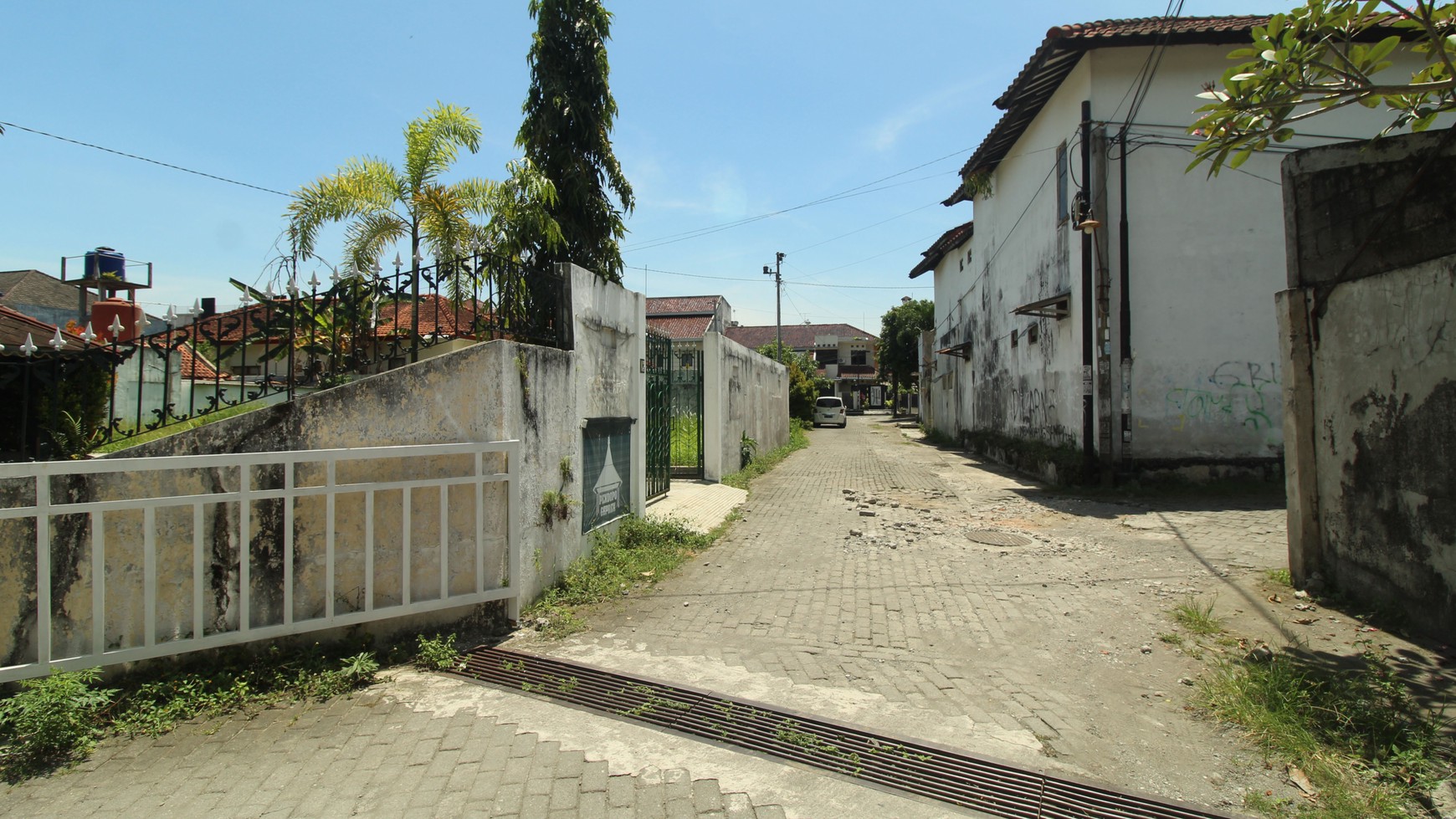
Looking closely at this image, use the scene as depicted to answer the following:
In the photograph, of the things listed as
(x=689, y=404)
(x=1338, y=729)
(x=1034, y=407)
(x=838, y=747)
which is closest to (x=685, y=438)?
(x=689, y=404)

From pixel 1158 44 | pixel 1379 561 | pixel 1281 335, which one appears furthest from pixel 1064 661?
pixel 1158 44

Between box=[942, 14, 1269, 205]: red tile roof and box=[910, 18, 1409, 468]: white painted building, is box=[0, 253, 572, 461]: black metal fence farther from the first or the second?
box=[942, 14, 1269, 205]: red tile roof

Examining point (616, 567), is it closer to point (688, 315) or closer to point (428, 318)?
point (428, 318)

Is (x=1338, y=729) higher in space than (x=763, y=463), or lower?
lower

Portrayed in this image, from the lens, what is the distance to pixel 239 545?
3844mm

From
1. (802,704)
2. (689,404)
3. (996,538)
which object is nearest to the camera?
(802,704)

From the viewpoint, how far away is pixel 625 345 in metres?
7.39

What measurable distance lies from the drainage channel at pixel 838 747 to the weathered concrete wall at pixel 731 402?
7.90m

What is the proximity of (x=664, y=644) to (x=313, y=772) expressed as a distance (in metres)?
2.06

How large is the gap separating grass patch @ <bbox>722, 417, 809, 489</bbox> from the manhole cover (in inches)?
180

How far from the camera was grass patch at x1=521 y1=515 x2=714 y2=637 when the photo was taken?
5023 millimetres

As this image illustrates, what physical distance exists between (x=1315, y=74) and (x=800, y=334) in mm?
61590

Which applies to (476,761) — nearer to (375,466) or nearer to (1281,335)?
(375,466)

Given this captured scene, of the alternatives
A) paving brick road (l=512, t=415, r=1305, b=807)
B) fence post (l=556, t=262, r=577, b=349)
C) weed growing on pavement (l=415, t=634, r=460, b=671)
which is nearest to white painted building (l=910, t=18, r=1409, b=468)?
paving brick road (l=512, t=415, r=1305, b=807)
